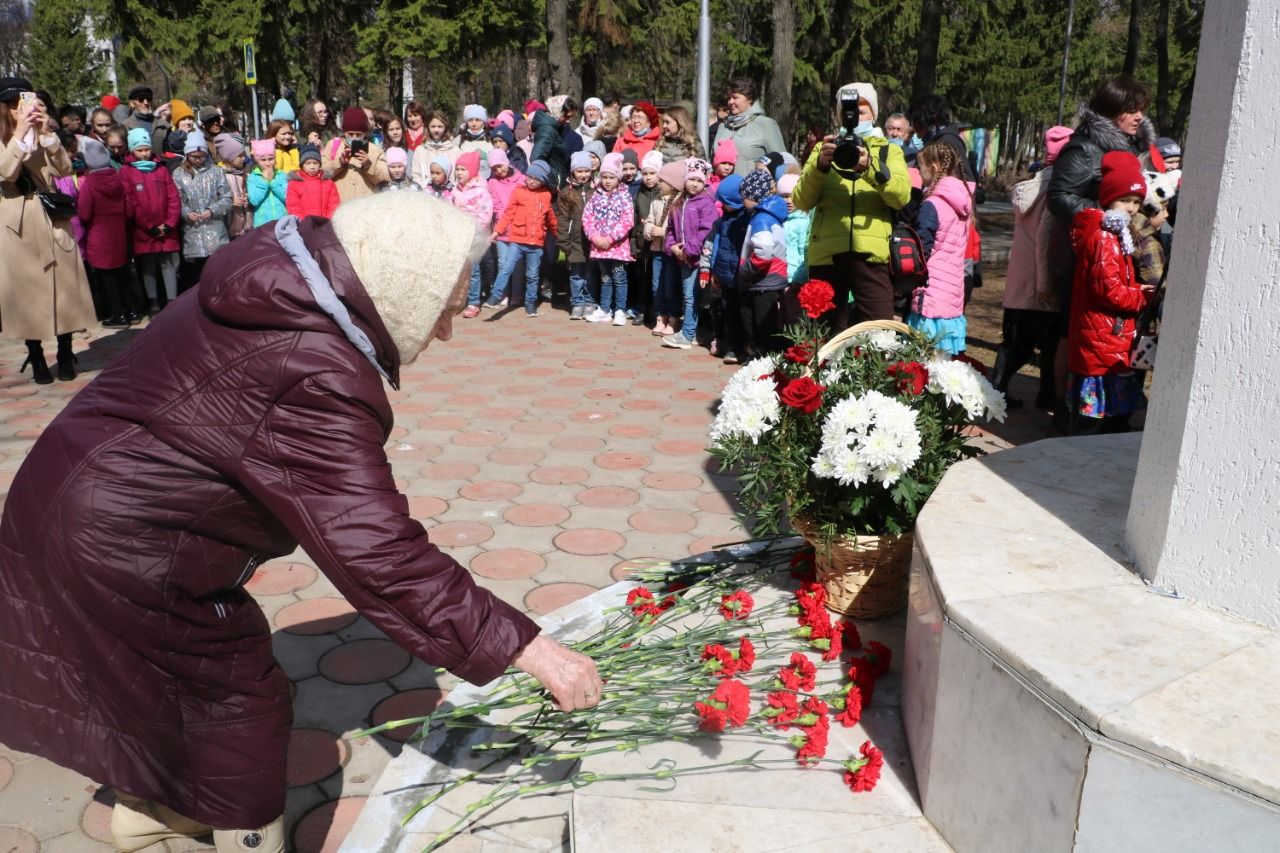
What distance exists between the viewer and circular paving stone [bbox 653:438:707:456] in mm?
5895

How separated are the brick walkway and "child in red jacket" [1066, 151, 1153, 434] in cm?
71

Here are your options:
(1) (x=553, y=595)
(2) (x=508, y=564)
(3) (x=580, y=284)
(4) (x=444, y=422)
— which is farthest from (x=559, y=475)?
(3) (x=580, y=284)

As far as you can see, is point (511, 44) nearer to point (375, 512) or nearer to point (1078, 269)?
point (1078, 269)

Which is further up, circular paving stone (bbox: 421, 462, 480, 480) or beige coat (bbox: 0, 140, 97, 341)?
beige coat (bbox: 0, 140, 97, 341)

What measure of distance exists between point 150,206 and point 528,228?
3482mm

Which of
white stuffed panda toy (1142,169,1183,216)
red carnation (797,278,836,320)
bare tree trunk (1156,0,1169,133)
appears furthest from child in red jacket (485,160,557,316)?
bare tree trunk (1156,0,1169,133)

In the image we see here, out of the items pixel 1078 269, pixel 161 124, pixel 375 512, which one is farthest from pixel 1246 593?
pixel 161 124

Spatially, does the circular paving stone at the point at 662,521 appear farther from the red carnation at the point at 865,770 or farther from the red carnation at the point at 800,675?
the red carnation at the point at 865,770

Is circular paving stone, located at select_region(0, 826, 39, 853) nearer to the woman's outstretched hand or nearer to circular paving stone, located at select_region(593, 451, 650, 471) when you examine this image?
the woman's outstretched hand

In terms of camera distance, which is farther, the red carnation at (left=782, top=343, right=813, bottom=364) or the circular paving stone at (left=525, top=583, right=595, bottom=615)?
the circular paving stone at (left=525, top=583, right=595, bottom=615)

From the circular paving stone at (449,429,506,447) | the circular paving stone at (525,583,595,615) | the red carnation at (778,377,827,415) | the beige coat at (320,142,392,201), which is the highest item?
the beige coat at (320,142,392,201)

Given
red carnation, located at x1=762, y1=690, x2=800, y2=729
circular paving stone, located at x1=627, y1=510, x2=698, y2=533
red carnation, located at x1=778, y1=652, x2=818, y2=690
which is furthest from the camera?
circular paving stone, located at x1=627, y1=510, x2=698, y2=533

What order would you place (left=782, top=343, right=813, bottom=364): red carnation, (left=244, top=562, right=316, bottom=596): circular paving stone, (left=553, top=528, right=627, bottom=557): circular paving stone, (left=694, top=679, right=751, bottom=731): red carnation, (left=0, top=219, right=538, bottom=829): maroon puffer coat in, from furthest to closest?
1. (left=553, top=528, right=627, bottom=557): circular paving stone
2. (left=244, top=562, right=316, bottom=596): circular paving stone
3. (left=782, top=343, right=813, bottom=364): red carnation
4. (left=694, top=679, right=751, bottom=731): red carnation
5. (left=0, top=219, right=538, bottom=829): maroon puffer coat

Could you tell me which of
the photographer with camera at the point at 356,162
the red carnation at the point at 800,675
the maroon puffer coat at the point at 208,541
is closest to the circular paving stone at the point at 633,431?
the red carnation at the point at 800,675
